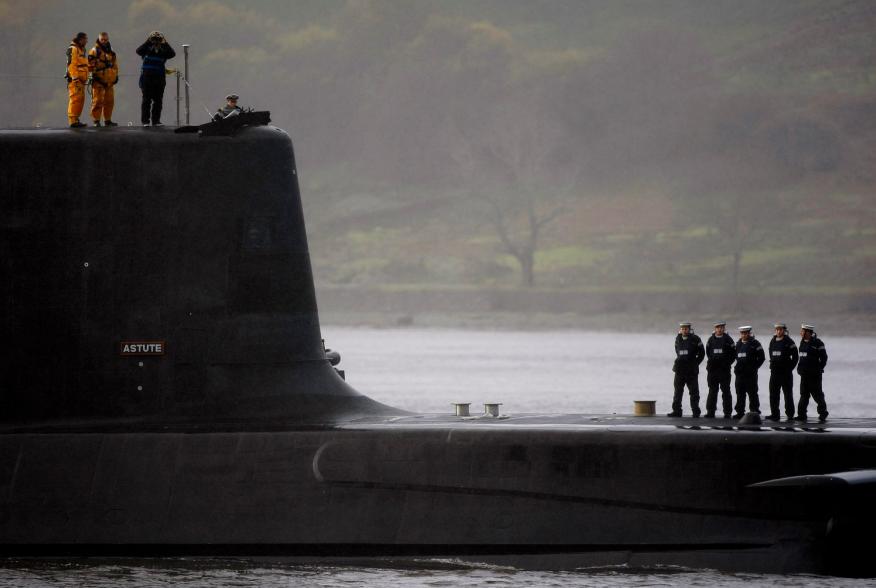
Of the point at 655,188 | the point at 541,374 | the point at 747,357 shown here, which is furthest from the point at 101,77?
the point at 655,188

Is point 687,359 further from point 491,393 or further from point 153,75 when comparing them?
point 491,393

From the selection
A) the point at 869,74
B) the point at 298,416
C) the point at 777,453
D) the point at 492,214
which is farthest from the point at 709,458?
the point at 869,74

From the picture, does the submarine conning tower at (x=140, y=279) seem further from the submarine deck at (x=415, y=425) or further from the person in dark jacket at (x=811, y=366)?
the person in dark jacket at (x=811, y=366)

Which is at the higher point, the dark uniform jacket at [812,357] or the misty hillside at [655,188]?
the misty hillside at [655,188]

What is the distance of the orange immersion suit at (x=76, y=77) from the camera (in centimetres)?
1838

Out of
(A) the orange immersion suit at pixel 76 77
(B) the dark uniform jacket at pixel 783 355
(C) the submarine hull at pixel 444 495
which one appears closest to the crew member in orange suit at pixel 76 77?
(A) the orange immersion suit at pixel 76 77

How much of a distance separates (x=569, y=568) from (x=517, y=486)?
116 cm

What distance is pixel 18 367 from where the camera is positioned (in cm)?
1788

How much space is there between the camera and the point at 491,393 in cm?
6681

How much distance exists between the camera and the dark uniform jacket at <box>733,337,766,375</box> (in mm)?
19422

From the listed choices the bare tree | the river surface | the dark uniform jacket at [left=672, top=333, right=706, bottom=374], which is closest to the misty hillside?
the bare tree

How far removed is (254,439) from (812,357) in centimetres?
766

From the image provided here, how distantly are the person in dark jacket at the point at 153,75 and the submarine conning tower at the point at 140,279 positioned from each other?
0.73 m

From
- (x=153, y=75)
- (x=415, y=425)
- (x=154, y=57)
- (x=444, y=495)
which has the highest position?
(x=154, y=57)
